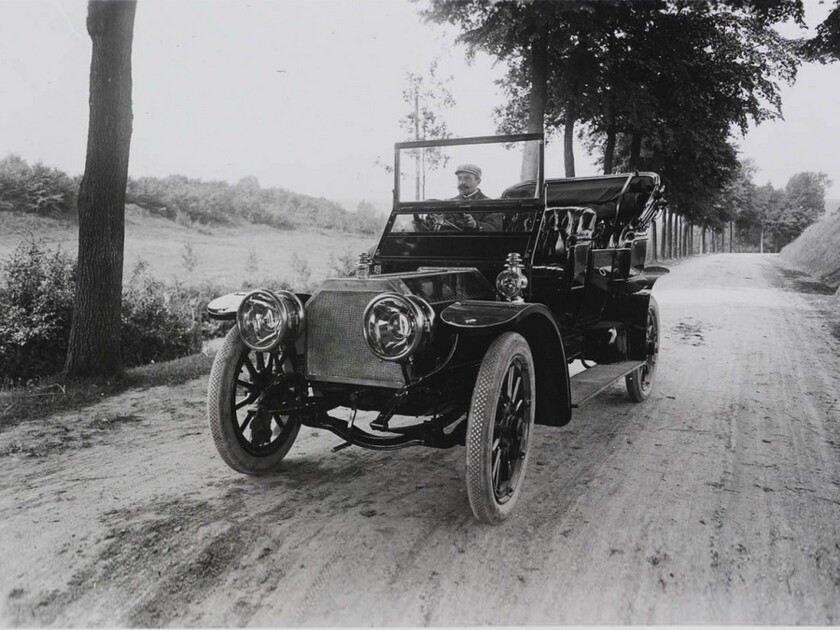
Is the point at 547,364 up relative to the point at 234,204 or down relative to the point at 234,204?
down

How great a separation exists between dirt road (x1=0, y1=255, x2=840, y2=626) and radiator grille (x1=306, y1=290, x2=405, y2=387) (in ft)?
2.33

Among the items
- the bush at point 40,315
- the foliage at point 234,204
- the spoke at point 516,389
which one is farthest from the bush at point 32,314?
the foliage at point 234,204

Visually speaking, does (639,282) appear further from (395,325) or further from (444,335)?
(395,325)

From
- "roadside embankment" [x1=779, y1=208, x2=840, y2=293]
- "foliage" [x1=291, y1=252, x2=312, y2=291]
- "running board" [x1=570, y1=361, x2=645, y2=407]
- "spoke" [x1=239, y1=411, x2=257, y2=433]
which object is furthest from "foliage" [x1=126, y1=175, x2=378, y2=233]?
"spoke" [x1=239, y1=411, x2=257, y2=433]

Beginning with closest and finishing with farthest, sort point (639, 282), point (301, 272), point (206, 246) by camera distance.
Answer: point (639, 282) < point (301, 272) < point (206, 246)

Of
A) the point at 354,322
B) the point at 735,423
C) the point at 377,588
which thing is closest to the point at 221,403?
the point at 354,322

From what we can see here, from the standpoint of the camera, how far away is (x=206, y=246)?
690 inches

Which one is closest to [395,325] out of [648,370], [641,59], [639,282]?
[639,282]

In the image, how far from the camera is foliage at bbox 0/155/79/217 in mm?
13266

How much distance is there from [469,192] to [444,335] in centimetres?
179

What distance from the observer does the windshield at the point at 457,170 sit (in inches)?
198

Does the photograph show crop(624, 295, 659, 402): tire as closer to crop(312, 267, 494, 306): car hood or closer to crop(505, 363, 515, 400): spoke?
crop(312, 267, 494, 306): car hood

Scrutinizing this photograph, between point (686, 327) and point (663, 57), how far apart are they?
755 centimetres

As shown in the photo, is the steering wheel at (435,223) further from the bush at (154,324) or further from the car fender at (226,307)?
the bush at (154,324)
